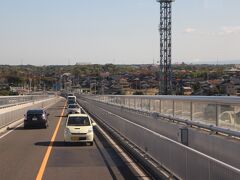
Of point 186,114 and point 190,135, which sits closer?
point 190,135

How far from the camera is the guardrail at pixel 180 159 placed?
856 cm

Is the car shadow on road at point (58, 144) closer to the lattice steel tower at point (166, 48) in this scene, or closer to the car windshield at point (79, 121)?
the car windshield at point (79, 121)

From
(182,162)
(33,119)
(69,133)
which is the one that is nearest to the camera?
(182,162)

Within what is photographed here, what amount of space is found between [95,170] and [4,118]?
23.8 meters

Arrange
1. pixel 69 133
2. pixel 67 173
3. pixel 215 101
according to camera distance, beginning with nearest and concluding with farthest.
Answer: pixel 67 173 < pixel 215 101 < pixel 69 133

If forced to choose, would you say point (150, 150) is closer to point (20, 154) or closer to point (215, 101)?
point (215, 101)

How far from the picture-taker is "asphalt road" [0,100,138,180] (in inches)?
578

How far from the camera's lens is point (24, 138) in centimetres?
2838

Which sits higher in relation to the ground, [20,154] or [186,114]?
[186,114]

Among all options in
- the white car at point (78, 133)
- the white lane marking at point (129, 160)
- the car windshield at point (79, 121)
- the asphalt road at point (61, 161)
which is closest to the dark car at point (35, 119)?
the asphalt road at point (61, 161)

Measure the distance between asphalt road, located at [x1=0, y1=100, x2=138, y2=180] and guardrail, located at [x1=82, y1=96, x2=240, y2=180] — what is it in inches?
39.3

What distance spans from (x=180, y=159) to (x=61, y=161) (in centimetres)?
695

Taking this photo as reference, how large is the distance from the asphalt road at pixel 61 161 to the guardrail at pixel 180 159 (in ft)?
3.28

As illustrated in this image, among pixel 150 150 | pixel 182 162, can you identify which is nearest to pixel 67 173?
pixel 150 150
